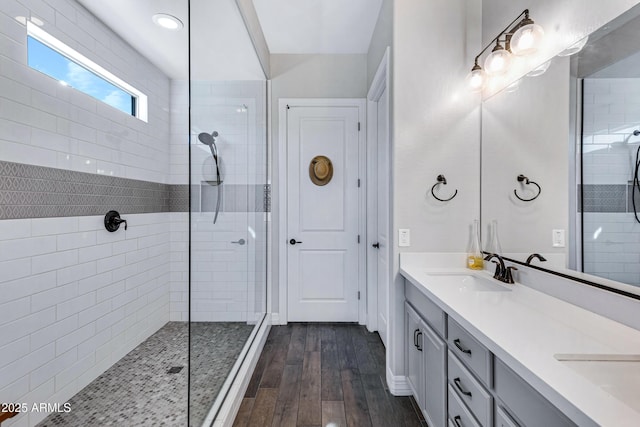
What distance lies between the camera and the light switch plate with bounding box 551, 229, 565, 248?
132 cm

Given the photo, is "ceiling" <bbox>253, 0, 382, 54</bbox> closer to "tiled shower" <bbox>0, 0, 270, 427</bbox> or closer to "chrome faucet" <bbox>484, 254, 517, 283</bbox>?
"tiled shower" <bbox>0, 0, 270, 427</bbox>

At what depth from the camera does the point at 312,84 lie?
3.05 meters

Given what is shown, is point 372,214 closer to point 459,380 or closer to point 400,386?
point 400,386

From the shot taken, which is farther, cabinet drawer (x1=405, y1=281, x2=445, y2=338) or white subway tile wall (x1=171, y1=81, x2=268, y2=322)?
white subway tile wall (x1=171, y1=81, x2=268, y2=322)

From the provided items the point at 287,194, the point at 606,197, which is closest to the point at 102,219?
the point at 287,194

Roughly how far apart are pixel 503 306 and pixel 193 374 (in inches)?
61.4

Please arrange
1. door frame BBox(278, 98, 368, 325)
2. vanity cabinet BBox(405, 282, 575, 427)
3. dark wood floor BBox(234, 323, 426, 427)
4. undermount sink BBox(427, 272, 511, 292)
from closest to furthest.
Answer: vanity cabinet BBox(405, 282, 575, 427) → undermount sink BBox(427, 272, 511, 292) → dark wood floor BBox(234, 323, 426, 427) → door frame BBox(278, 98, 368, 325)

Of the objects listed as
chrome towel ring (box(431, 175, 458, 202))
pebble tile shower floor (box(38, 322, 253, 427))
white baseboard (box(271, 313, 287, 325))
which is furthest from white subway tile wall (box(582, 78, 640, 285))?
white baseboard (box(271, 313, 287, 325))

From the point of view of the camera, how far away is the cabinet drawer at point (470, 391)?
1.00m

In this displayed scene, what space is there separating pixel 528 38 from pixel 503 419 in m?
1.71

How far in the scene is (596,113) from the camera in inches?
44.2

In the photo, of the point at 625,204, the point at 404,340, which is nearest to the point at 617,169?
the point at 625,204

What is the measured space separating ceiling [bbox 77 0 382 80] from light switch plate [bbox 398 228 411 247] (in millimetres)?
1578

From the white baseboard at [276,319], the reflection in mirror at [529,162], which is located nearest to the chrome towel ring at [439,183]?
the reflection in mirror at [529,162]
